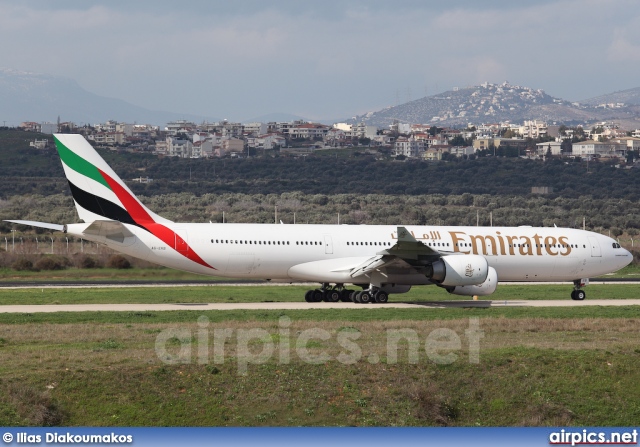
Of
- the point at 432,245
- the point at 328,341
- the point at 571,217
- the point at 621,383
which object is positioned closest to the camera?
the point at 621,383

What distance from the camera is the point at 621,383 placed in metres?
23.4

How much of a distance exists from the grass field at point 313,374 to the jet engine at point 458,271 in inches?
344

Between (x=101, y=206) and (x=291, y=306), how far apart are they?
27.4 ft

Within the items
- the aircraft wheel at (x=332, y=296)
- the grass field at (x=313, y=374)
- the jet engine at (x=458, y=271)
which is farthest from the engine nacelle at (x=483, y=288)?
the grass field at (x=313, y=374)

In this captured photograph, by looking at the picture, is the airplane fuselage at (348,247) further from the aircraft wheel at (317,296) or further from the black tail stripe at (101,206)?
the aircraft wheel at (317,296)

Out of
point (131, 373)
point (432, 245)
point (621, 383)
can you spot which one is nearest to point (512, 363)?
point (621, 383)

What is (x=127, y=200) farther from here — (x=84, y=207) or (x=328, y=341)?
(x=328, y=341)

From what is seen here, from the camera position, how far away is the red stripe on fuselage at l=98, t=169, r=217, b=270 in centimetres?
3812

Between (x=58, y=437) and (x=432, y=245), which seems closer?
(x=58, y=437)

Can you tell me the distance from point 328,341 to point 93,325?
25.5 feet

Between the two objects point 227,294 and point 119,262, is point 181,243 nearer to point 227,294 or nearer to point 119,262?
point 227,294

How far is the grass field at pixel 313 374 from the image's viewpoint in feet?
66.6

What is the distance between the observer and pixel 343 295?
41656mm

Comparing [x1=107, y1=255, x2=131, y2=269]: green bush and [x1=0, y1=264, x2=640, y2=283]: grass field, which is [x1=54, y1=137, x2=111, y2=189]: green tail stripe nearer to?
[x1=0, y1=264, x2=640, y2=283]: grass field
